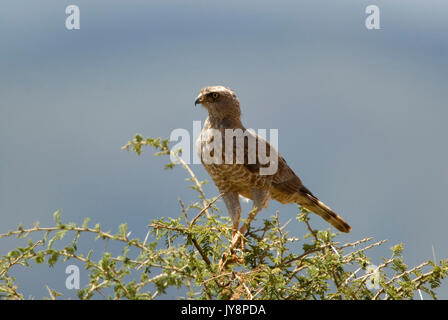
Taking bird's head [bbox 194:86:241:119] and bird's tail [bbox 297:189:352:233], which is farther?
bird's tail [bbox 297:189:352:233]

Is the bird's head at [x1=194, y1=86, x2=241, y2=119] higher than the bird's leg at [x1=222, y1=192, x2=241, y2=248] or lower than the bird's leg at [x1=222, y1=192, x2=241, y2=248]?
higher

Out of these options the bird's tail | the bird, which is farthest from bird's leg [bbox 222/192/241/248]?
the bird's tail

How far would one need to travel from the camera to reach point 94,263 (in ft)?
9.47

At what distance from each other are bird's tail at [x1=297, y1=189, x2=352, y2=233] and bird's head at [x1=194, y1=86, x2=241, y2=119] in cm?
114

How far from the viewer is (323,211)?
5301 mm

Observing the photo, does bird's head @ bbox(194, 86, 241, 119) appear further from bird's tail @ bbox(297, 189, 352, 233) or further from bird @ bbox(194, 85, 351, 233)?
bird's tail @ bbox(297, 189, 352, 233)

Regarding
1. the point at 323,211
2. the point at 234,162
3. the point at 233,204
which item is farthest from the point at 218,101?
the point at 323,211

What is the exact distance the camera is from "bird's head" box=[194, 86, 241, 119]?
4.98 metres

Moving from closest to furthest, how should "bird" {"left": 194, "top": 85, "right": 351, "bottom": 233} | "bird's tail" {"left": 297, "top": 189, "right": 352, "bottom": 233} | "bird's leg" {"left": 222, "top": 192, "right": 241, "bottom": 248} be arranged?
"bird" {"left": 194, "top": 85, "right": 351, "bottom": 233} → "bird's leg" {"left": 222, "top": 192, "right": 241, "bottom": 248} → "bird's tail" {"left": 297, "top": 189, "right": 352, "bottom": 233}

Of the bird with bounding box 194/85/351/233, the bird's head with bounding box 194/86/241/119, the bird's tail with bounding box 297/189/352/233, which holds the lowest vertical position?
the bird's tail with bounding box 297/189/352/233

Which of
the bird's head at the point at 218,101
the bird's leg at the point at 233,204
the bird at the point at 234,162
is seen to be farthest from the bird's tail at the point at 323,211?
the bird's head at the point at 218,101

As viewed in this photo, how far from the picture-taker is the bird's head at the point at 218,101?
498 centimetres
